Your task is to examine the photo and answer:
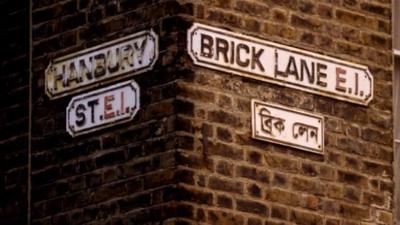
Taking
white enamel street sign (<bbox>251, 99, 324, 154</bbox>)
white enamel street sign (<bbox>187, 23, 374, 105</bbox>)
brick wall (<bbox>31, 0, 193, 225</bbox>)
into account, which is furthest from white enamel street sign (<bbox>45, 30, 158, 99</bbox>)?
white enamel street sign (<bbox>251, 99, 324, 154</bbox>)

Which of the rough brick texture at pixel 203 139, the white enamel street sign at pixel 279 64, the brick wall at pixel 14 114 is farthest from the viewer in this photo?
the brick wall at pixel 14 114

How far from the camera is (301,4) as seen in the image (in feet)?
39.5

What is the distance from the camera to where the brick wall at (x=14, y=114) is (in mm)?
12203

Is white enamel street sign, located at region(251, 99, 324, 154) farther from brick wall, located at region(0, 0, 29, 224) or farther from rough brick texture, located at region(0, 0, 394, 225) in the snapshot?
brick wall, located at region(0, 0, 29, 224)

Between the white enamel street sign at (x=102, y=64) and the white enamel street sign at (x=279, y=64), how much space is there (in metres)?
0.32

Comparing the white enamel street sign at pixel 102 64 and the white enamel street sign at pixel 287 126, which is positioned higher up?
the white enamel street sign at pixel 102 64

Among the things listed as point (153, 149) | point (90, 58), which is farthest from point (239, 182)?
point (90, 58)

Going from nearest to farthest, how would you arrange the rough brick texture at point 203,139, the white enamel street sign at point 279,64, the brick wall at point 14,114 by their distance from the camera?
the rough brick texture at point 203,139, the white enamel street sign at point 279,64, the brick wall at point 14,114

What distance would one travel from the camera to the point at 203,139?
11.3 meters

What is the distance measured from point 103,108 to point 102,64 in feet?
0.97

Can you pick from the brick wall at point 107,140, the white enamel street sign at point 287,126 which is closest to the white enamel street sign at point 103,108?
the brick wall at point 107,140

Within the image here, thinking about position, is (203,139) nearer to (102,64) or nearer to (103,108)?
(103,108)

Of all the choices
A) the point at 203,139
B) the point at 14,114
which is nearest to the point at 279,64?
the point at 203,139

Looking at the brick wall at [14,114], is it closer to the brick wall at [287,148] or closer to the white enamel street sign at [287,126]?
the brick wall at [287,148]
